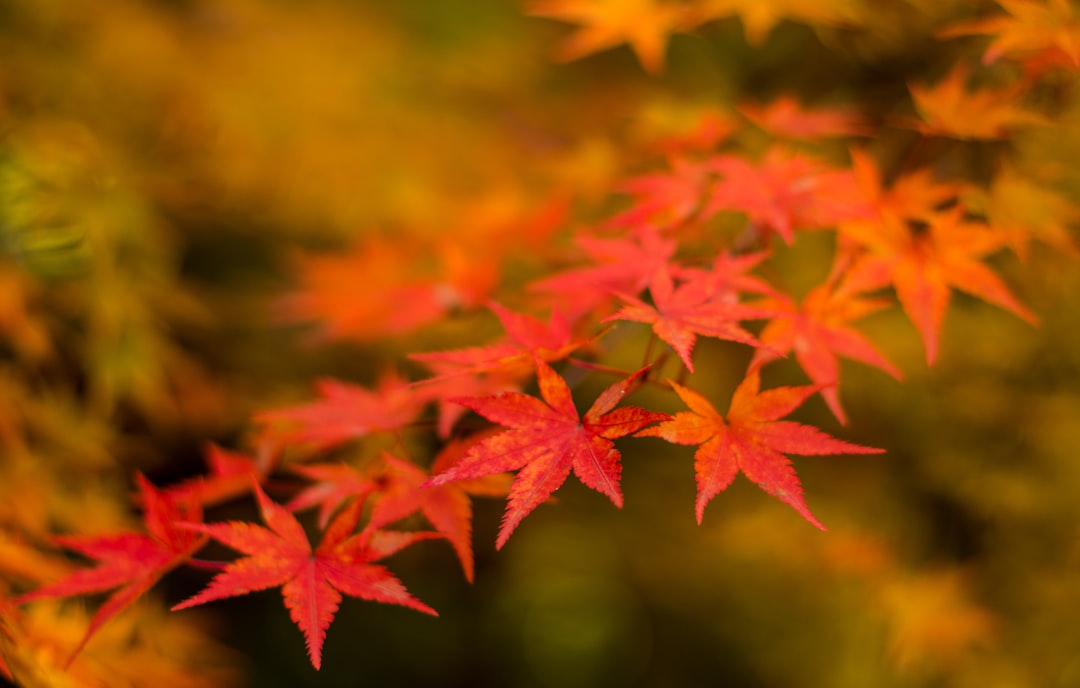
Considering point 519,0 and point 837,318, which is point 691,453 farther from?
point 519,0

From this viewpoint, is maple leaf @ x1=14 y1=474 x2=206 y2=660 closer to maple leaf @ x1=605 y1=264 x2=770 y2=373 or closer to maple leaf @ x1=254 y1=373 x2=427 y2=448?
maple leaf @ x1=254 y1=373 x2=427 y2=448

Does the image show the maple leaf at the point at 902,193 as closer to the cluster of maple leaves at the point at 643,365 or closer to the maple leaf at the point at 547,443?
the cluster of maple leaves at the point at 643,365

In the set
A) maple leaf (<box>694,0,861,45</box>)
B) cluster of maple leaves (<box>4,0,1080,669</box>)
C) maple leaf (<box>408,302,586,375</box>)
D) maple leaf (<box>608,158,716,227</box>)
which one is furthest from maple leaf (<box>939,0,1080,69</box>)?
maple leaf (<box>408,302,586,375</box>)

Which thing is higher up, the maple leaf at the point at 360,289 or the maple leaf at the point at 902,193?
the maple leaf at the point at 902,193

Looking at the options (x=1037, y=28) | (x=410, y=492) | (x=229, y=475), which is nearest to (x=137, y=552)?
(x=229, y=475)

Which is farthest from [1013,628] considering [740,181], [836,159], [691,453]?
[740,181]

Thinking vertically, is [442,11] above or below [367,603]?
above

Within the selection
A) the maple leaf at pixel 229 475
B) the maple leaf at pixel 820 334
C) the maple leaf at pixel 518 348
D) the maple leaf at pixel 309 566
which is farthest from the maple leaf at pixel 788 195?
the maple leaf at pixel 229 475
